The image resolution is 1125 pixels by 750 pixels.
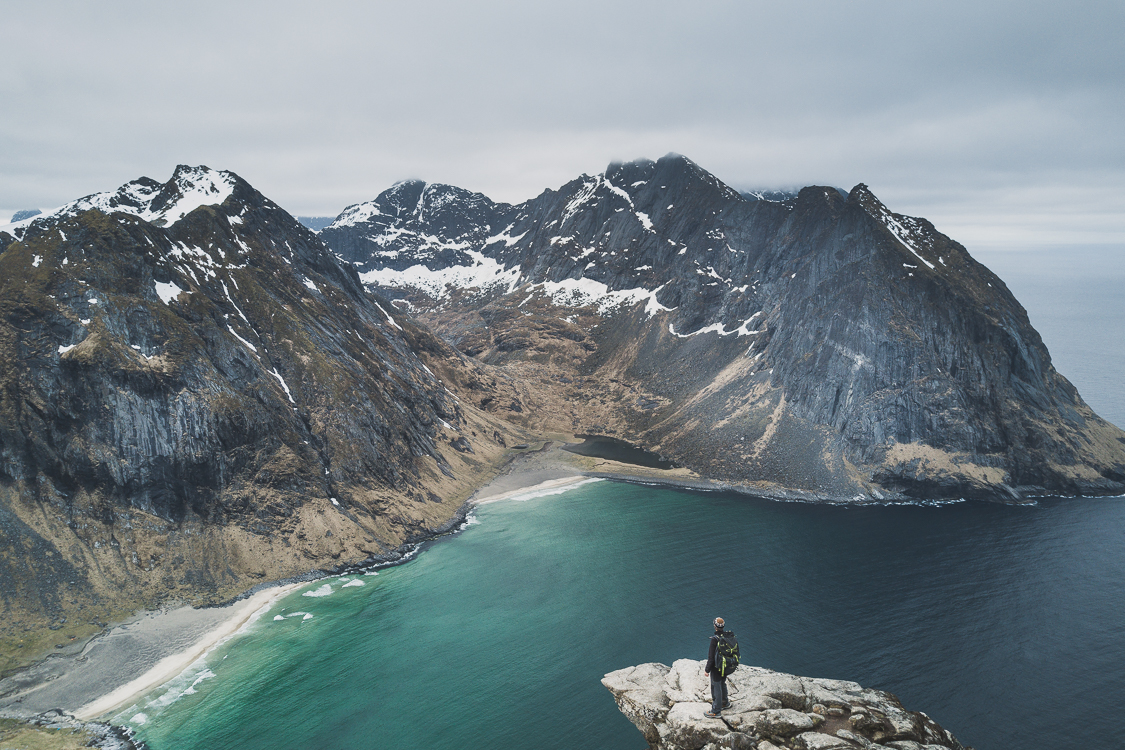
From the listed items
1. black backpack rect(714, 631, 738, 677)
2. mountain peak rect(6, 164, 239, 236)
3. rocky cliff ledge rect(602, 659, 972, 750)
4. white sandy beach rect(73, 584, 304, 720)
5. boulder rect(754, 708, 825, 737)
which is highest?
mountain peak rect(6, 164, 239, 236)

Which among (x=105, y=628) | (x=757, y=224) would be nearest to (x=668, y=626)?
(x=105, y=628)

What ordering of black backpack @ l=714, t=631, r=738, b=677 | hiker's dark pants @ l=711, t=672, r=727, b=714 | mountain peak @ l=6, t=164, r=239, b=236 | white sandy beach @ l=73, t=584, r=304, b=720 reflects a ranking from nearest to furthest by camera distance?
black backpack @ l=714, t=631, r=738, b=677 < hiker's dark pants @ l=711, t=672, r=727, b=714 < white sandy beach @ l=73, t=584, r=304, b=720 < mountain peak @ l=6, t=164, r=239, b=236

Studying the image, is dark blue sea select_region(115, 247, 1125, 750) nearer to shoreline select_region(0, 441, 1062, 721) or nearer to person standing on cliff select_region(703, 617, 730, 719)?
shoreline select_region(0, 441, 1062, 721)

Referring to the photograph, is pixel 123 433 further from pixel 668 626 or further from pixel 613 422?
pixel 613 422

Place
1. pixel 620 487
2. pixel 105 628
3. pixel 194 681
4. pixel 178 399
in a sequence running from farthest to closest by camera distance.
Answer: pixel 620 487 → pixel 178 399 → pixel 105 628 → pixel 194 681

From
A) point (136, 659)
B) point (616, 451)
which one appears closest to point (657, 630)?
point (136, 659)

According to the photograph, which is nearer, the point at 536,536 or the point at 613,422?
the point at 536,536

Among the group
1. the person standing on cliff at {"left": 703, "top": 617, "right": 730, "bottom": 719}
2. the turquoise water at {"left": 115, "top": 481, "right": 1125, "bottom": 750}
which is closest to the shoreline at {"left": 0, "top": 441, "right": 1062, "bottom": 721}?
Result: the turquoise water at {"left": 115, "top": 481, "right": 1125, "bottom": 750}
